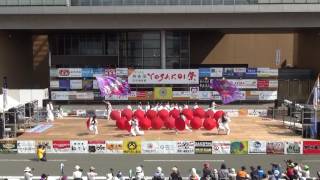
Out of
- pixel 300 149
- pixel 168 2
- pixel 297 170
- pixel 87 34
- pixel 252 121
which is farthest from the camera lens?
pixel 87 34

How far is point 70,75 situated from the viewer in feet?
180

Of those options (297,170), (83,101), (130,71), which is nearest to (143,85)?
(130,71)

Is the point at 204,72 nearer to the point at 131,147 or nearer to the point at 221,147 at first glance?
the point at 221,147

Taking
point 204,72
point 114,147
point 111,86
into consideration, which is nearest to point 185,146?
point 114,147

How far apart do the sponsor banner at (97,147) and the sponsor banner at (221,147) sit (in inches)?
298

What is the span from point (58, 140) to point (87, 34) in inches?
1308

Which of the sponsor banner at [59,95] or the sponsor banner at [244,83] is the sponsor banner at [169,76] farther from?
the sponsor banner at [59,95]

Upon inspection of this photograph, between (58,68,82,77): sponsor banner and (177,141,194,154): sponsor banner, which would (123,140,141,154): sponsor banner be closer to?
(177,141,194,154): sponsor banner

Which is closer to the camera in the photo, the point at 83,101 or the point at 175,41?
the point at 83,101

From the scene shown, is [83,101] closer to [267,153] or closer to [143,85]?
[143,85]

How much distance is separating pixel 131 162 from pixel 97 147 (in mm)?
3503

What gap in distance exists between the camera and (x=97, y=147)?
3400 centimetres

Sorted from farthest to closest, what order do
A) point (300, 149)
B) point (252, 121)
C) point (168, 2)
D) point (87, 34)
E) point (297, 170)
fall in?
point (87, 34)
point (168, 2)
point (252, 121)
point (300, 149)
point (297, 170)

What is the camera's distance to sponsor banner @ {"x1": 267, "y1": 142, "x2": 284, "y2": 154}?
33.7 m
